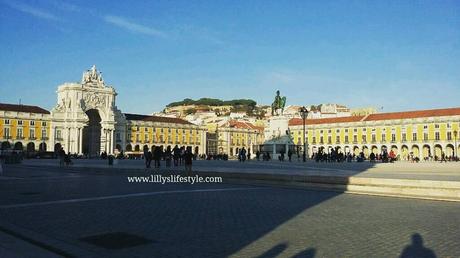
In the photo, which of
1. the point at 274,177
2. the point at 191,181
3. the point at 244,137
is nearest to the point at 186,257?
the point at 274,177

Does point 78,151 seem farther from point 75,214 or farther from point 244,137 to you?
point 75,214

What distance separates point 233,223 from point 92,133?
322 ft

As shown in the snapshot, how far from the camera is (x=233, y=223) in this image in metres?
7.93

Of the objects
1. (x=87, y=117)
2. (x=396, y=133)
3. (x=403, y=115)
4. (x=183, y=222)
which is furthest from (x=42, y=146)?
(x=183, y=222)

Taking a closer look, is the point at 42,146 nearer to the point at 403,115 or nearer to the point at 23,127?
the point at 23,127

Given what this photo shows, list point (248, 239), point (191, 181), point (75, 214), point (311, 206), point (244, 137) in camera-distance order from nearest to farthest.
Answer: point (248, 239)
point (75, 214)
point (311, 206)
point (191, 181)
point (244, 137)

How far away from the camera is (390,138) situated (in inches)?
3718

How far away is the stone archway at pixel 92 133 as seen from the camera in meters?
100

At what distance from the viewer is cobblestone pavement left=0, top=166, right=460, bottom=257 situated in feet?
19.7

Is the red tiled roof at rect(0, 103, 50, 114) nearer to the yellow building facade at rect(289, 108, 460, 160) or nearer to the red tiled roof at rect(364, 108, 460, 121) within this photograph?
the yellow building facade at rect(289, 108, 460, 160)

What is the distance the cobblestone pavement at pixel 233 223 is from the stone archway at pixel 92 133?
91.0 meters

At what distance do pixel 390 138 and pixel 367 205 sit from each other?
88868mm

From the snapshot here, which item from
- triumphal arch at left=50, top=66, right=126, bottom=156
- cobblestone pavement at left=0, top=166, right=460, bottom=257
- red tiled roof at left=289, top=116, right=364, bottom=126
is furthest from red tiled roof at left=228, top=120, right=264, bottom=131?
cobblestone pavement at left=0, top=166, right=460, bottom=257

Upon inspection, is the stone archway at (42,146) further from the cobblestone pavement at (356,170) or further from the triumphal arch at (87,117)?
the cobblestone pavement at (356,170)
